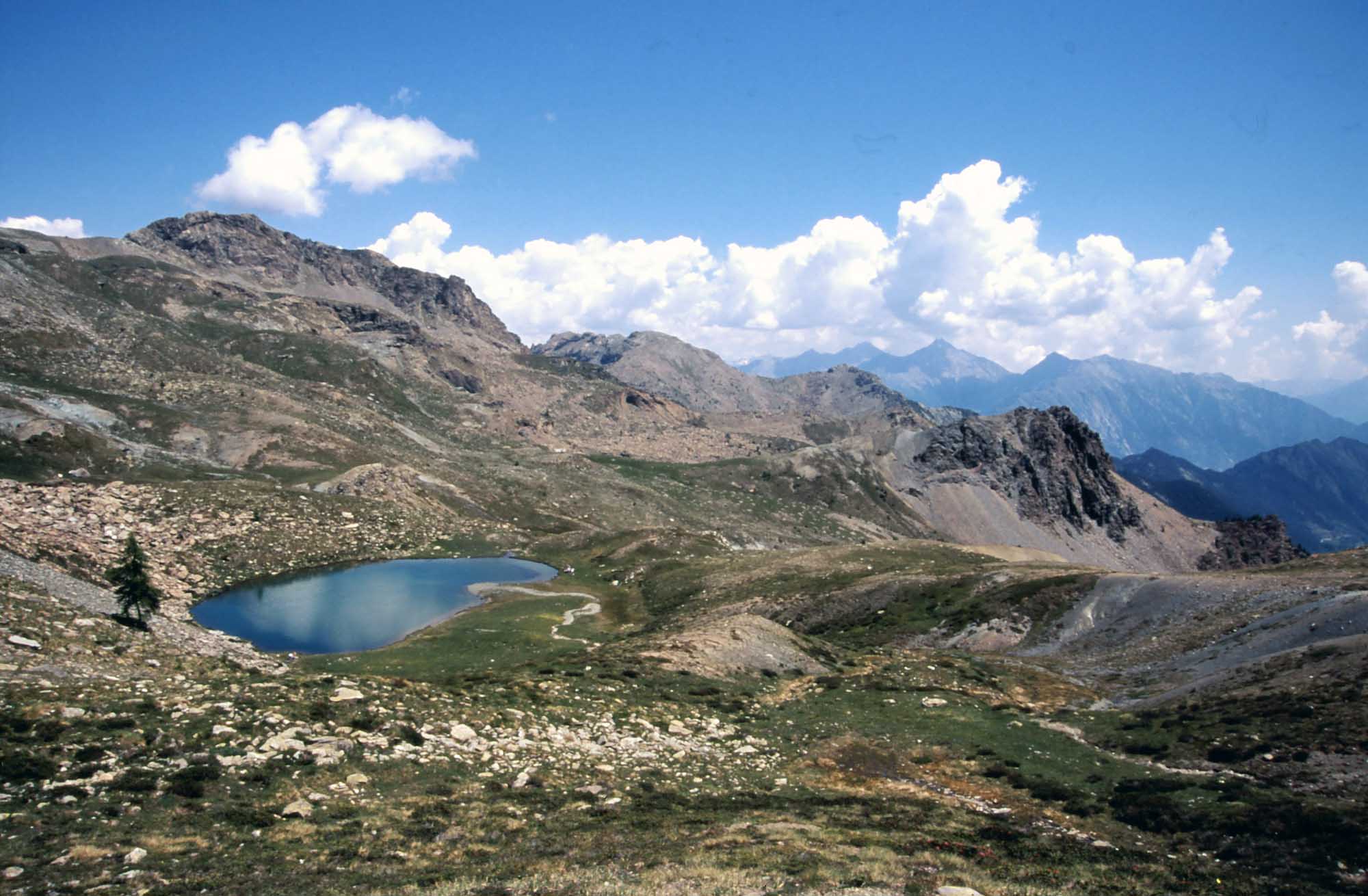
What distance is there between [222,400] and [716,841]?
549ft

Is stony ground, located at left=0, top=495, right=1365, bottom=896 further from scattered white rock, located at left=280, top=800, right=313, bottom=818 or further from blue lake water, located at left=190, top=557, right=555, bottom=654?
blue lake water, located at left=190, top=557, right=555, bottom=654

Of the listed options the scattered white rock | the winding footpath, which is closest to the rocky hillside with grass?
the scattered white rock

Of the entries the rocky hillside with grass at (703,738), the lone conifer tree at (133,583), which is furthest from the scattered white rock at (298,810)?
the lone conifer tree at (133,583)

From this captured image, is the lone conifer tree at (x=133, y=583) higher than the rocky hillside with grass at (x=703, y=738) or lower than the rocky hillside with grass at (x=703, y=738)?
higher

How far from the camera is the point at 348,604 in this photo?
237ft

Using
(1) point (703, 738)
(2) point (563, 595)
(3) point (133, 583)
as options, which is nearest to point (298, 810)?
(1) point (703, 738)

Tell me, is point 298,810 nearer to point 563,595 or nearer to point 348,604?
point 348,604

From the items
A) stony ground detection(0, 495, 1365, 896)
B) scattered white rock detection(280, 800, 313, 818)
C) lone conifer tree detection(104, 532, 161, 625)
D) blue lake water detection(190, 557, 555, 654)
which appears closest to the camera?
stony ground detection(0, 495, 1365, 896)

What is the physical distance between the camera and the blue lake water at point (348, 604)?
197 feet

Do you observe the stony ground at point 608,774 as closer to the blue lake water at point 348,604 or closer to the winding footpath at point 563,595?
the blue lake water at point 348,604

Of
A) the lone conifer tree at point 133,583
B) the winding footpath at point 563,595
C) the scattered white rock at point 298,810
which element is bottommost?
the winding footpath at point 563,595

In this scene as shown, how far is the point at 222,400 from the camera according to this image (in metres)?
154

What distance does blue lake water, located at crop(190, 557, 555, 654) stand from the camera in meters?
60.0

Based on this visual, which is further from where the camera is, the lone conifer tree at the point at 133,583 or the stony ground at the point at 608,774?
the lone conifer tree at the point at 133,583
